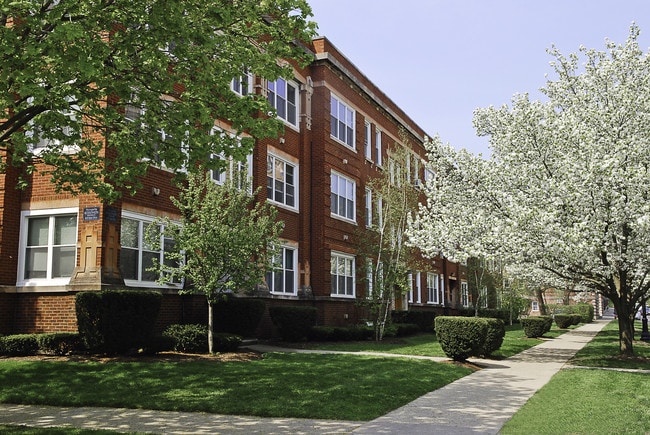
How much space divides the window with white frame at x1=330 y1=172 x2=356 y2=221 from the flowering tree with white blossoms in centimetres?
627

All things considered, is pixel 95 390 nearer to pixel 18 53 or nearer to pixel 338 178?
pixel 18 53

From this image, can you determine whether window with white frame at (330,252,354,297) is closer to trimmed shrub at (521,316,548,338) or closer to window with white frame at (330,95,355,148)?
window with white frame at (330,95,355,148)

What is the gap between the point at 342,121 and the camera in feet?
92.9

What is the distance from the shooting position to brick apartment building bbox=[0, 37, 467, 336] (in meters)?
15.2

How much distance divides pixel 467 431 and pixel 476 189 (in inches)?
495

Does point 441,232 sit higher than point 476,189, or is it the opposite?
point 476,189

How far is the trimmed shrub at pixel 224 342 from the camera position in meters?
15.9

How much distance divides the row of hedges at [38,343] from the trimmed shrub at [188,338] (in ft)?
7.77

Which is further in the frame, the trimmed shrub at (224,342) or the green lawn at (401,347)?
the green lawn at (401,347)

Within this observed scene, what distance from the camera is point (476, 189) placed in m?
19.7

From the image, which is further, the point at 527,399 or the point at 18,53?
the point at 527,399

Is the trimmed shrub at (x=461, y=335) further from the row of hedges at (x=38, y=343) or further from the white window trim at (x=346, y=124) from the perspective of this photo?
the white window trim at (x=346, y=124)

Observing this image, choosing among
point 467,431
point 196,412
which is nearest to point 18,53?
point 196,412

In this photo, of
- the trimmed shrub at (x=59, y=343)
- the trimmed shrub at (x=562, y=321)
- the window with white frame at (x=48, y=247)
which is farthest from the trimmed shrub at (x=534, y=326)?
the trimmed shrub at (x=59, y=343)
